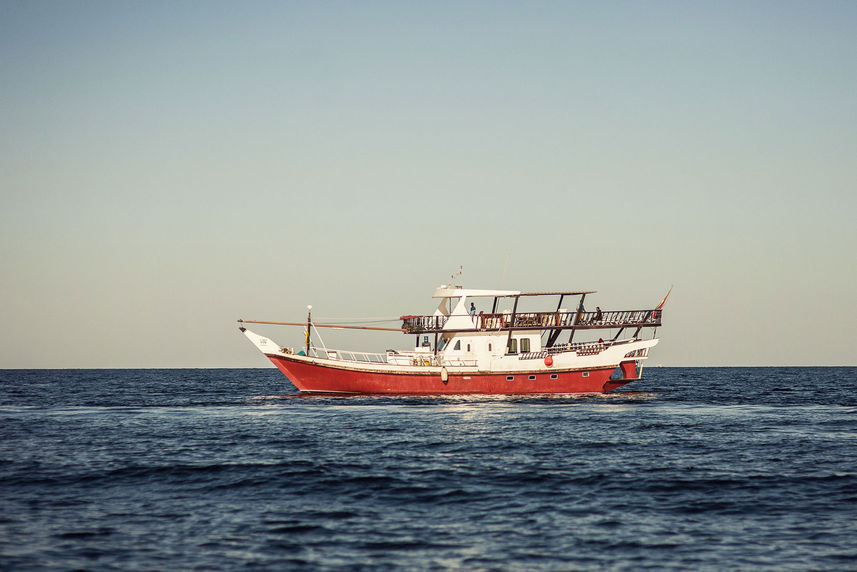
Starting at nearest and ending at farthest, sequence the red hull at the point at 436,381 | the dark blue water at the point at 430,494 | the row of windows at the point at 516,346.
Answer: the dark blue water at the point at 430,494
the red hull at the point at 436,381
the row of windows at the point at 516,346

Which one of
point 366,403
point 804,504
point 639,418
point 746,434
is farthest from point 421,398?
point 804,504

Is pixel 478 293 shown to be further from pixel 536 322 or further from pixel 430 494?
pixel 430 494

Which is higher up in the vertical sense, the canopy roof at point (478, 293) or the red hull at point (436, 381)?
the canopy roof at point (478, 293)

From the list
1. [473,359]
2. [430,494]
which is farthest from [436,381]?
[430,494]

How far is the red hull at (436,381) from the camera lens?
46.8 metres

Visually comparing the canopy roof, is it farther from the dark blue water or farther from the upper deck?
the dark blue water

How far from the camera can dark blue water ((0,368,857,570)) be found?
1292 centimetres

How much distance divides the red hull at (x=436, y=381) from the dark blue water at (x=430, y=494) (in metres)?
11.8

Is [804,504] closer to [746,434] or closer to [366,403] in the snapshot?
[746,434]

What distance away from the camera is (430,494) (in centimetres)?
1788

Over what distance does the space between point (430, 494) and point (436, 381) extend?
2890 cm

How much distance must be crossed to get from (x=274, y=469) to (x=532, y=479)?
7.61 metres

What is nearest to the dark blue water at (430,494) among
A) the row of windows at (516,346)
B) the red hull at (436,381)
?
the red hull at (436,381)

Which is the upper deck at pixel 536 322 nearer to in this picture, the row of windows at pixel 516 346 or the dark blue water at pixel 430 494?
the row of windows at pixel 516 346
